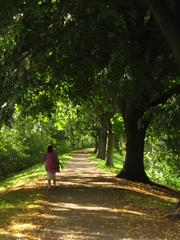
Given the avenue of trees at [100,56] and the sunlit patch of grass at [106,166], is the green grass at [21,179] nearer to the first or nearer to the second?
the sunlit patch of grass at [106,166]

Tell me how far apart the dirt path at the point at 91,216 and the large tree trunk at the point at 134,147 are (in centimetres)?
372

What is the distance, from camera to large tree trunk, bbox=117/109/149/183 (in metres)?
22.6

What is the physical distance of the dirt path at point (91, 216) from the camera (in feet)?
35.4

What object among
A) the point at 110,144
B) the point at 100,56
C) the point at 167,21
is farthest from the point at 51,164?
the point at 110,144

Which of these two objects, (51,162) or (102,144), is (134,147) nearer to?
(51,162)

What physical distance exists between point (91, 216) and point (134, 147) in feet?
33.0

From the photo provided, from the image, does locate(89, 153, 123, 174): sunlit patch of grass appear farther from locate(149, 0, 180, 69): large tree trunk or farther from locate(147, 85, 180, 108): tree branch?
locate(149, 0, 180, 69): large tree trunk

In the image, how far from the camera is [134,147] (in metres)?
22.7

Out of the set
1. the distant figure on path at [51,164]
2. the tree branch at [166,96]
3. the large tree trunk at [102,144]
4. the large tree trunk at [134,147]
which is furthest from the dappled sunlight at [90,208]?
the large tree trunk at [102,144]

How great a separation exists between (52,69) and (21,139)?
2743 cm

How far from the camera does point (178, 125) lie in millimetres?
15617

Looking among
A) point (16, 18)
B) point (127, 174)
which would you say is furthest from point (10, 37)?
point (127, 174)

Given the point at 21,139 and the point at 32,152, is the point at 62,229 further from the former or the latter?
the point at 32,152

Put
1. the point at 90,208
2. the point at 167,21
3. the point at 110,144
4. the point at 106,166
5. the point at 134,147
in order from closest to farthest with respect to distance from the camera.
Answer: the point at 167,21 < the point at 90,208 < the point at 134,147 < the point at 110,144 < the point at 106,166
